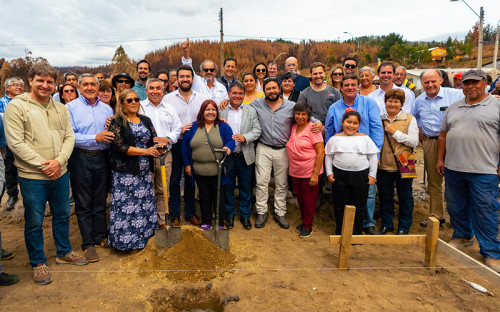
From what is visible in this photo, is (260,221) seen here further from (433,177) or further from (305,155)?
(433,177)

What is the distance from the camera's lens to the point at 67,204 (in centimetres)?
386

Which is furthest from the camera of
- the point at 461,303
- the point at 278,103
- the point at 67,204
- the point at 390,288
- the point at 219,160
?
the point at 278,103

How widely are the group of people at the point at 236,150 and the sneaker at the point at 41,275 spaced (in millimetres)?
15

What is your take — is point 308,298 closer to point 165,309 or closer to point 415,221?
point 165,309

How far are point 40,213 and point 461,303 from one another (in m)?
4.74

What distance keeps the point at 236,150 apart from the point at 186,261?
6.40ft

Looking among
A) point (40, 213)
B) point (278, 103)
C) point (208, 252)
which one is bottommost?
point (208, 252)

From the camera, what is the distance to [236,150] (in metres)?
5.11

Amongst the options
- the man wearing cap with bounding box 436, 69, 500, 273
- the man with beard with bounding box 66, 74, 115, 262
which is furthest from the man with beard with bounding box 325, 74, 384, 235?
the man with beard with bounding box 66, 74, 115, 262

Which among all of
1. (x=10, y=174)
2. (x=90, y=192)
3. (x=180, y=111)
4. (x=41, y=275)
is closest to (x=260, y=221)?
(x=180, y=111)

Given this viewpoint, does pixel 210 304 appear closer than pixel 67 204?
Yes

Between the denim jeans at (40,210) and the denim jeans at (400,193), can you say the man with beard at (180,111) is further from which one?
the denim jeans at (400,193)

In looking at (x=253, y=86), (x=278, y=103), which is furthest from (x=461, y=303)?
(x=253, y=86)

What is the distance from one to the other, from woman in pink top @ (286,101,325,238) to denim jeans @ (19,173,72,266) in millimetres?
3189
